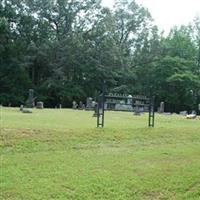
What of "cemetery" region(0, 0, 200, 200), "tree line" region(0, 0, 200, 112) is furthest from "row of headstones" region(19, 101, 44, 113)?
"tree line" region(0, 0, 200, 112)

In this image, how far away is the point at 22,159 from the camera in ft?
29.3

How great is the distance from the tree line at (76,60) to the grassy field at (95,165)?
28046 mm

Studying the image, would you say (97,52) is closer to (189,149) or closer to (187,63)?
(187,63)

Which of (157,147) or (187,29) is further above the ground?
(187,29)

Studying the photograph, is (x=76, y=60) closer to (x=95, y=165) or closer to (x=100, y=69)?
(x=100, y=69)

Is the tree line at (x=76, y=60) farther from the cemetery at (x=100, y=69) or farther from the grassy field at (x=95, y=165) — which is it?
the grassy field at (x=95, y=165)

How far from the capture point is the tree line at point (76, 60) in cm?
4034

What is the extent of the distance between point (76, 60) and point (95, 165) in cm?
3272

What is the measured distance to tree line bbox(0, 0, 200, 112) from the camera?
132ft

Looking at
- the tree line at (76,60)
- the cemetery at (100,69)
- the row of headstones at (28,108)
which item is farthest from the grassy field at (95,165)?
the tree line at (76,60)

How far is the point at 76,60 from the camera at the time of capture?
41.2 meters

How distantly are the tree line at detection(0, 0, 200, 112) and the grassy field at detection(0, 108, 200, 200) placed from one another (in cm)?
2805

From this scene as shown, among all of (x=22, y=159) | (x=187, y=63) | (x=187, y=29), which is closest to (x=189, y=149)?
(x=22, y=159)

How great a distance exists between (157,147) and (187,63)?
33.4 meters
